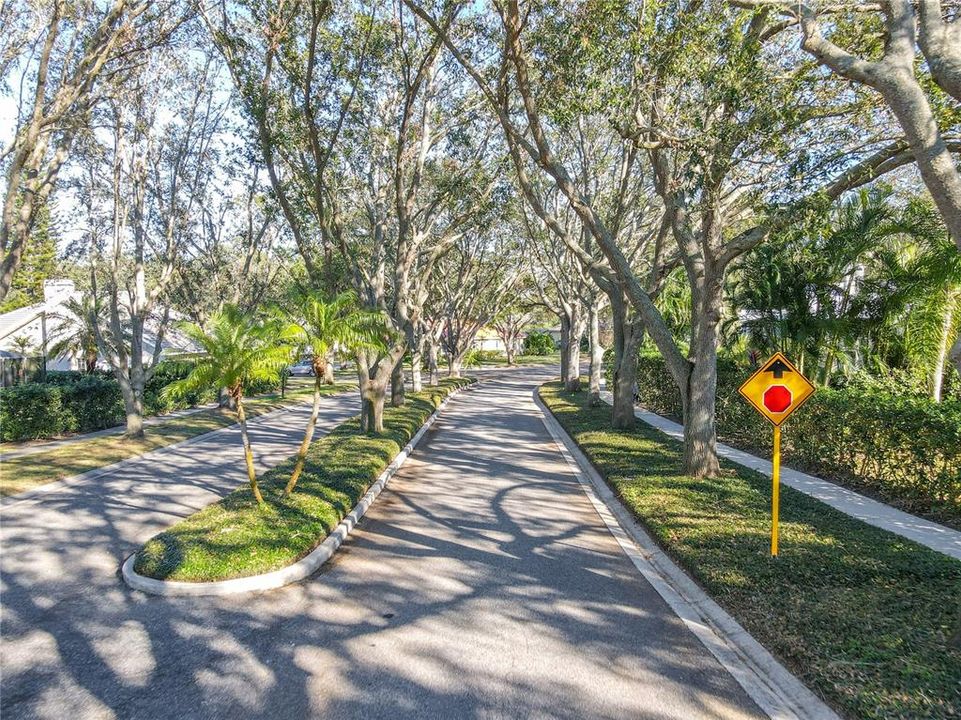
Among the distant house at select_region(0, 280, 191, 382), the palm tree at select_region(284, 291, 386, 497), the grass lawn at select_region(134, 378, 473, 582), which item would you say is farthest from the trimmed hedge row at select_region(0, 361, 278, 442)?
the palm tree at select_region(284, 291, 386, 497)

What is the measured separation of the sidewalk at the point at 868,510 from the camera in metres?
8.03

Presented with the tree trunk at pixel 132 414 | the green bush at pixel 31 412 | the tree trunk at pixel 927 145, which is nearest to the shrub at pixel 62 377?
the green bush at pixel 31 412

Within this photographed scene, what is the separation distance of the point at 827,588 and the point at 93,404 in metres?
21.7

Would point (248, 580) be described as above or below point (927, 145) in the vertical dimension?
below

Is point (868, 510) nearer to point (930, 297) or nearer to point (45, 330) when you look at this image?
point (930, 297)

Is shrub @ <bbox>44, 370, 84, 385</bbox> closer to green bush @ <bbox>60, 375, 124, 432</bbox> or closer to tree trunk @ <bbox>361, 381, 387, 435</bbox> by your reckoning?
green bush @ <bbox>60, 375, 124, 432</bbox>

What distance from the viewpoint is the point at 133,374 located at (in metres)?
19.3

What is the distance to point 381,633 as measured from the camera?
5.86m

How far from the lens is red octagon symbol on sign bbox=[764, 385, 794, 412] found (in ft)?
24.0

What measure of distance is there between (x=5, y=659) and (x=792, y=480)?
1152cm

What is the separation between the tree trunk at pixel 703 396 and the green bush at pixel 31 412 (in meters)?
18.0

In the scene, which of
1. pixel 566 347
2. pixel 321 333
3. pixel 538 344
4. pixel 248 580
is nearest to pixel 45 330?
pixel 566 347

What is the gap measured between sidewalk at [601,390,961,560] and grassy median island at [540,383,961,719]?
0.34 metres

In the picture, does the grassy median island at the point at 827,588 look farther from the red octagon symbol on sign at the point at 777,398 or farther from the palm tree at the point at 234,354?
the palm tree at the point at 234,354
